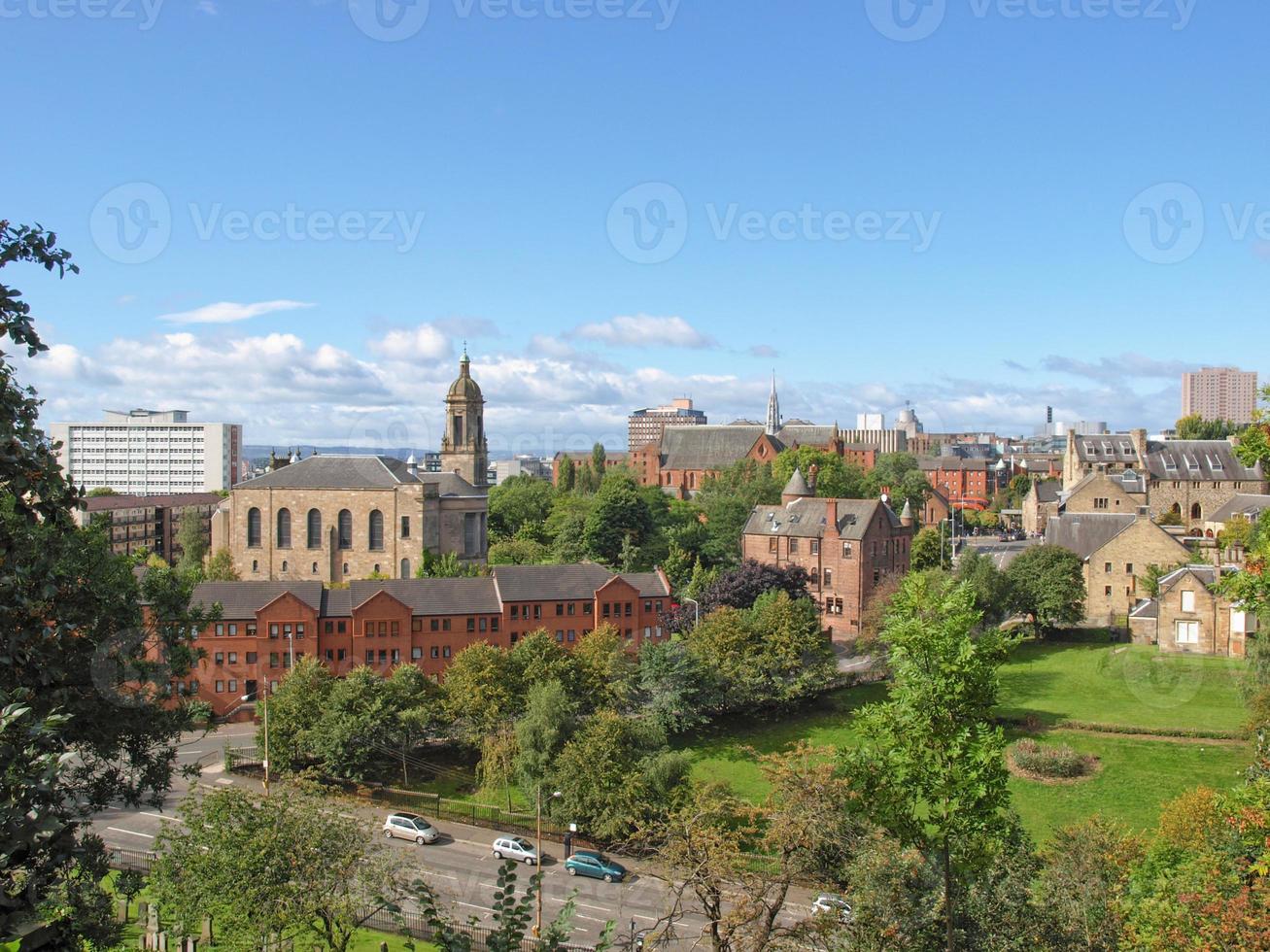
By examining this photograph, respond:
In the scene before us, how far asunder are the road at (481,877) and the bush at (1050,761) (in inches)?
498

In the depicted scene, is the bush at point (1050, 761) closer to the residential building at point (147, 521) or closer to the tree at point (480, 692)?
the tree at point (480, 692)

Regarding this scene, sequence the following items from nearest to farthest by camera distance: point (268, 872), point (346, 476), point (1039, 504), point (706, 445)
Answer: point (268, 872) → point (346, 476) → point (1039, 504) → point (706, 445)

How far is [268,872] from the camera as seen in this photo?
68.8 ft

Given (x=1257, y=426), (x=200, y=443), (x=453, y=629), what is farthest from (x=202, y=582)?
(x=200, y=443)

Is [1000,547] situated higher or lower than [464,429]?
lower

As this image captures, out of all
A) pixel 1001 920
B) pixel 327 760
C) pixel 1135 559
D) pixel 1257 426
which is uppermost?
pixel 1257 426

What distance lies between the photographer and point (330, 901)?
21.1 metres

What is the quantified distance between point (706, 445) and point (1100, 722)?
93.8 metres

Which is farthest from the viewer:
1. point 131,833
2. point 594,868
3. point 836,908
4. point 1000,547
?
point 1000,547

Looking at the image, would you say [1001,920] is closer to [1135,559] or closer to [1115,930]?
[1115,930]

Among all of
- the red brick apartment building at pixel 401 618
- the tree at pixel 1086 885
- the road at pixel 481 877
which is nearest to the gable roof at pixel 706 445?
the red brick apartment building at pixel 401 618

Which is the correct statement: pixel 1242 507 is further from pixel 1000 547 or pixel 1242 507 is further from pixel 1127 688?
pixel 1127 688

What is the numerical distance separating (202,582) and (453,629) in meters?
13.7

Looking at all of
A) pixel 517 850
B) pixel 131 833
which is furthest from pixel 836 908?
pixel 131 833
